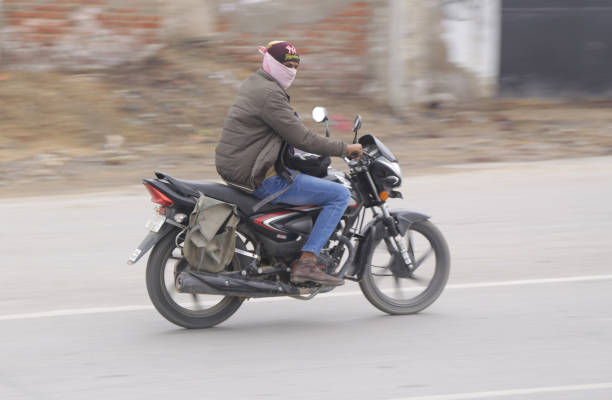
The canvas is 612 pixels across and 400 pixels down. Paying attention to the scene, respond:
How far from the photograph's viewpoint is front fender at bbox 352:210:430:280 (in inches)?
222

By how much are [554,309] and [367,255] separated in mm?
1331

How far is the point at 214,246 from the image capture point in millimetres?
5289

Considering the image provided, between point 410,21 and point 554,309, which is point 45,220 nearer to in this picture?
point 554,309

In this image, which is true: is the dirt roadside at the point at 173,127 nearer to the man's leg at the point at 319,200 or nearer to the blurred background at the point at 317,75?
the blurred background at the point at 317,75

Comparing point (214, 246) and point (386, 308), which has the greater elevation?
point (214, 246)

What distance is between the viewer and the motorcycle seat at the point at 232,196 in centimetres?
→ 535

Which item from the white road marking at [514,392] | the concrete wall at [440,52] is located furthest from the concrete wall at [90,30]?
the white road marking at [514,392]

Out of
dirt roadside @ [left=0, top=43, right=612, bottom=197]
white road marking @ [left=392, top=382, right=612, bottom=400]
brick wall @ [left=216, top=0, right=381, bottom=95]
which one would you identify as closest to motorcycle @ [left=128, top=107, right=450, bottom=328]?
white road marking @ [left=392, top=382, right=612, bottom=400]

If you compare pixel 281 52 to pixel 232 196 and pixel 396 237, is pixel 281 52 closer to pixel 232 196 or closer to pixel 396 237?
pixel 232 196

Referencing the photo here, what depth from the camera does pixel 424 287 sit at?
234 inches

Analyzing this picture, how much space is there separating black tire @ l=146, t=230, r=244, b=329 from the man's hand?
0.98 metres

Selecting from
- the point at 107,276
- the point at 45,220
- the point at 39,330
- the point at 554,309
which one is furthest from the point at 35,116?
the point at 554,309

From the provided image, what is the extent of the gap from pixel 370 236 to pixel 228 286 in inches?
38.6

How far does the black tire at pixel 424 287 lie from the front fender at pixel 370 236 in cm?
7
